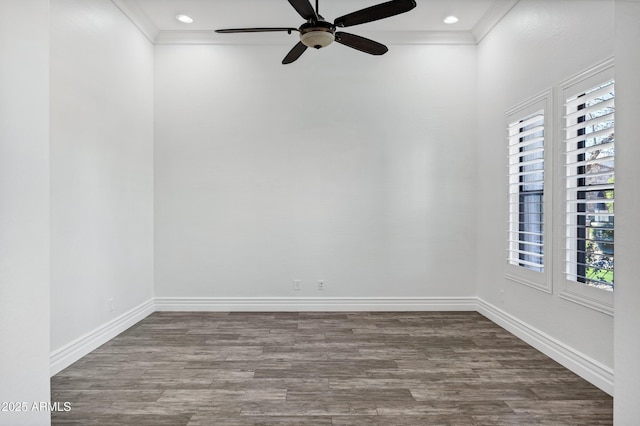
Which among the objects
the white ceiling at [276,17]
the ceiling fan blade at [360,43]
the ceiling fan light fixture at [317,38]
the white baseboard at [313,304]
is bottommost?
the white baseboard at [313,304]

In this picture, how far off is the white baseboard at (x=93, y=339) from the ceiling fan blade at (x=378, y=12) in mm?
→ 3349

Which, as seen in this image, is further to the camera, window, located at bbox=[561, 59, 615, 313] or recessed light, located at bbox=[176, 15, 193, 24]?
recessed light, located at bbox=[176, 15, 193, 24]

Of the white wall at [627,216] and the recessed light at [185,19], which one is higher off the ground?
the recessed light at [185,19]

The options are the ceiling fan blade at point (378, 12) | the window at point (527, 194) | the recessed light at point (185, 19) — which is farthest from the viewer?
the recessed light at point (185, 19)

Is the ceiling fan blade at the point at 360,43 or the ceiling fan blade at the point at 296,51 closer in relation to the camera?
the ceiling fan blade at the point at 360,43

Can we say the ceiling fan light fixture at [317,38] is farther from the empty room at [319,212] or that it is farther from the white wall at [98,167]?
the white wall at [98,167]

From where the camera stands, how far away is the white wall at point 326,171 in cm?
448

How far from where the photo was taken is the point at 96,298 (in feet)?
10.9

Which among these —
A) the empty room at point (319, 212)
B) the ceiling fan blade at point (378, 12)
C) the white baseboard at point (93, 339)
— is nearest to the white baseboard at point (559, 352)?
the empty room at point (319, 212)

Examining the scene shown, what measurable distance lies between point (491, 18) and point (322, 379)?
4.18 m

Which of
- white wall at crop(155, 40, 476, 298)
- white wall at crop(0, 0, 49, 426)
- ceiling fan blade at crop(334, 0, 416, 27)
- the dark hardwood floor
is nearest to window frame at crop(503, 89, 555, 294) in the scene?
the dark hardwood floor

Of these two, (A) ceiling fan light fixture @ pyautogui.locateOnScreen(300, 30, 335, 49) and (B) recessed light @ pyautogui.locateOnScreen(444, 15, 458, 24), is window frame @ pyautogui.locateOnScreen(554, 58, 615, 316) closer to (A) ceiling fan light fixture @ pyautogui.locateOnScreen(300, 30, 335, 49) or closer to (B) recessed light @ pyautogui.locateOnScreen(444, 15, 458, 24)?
(B) recessed light @ pyautogui.locateOnScreen(444, 15, 458, 24)

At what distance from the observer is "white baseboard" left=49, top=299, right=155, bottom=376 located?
2.79 meters

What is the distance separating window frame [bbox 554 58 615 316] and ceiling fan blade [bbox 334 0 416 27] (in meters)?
1.50
